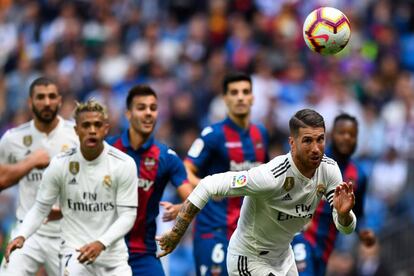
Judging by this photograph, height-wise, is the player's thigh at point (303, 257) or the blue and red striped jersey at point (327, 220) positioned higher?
the blue and red striped jersey at point (327, 220)

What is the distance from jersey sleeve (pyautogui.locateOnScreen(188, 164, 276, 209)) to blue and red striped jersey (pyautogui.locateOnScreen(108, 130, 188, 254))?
6.68 ft

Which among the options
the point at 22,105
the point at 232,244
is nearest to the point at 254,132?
the point at 232,244

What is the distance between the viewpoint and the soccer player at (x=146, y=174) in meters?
11.9

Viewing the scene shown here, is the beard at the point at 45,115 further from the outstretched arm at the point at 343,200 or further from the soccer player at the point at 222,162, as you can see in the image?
the outstretched arm at the point at 343,200

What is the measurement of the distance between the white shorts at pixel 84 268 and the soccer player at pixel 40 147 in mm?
939

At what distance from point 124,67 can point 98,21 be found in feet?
6.15

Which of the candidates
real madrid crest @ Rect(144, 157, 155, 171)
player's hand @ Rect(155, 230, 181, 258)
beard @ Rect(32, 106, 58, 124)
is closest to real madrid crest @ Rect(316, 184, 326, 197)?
player's hand @ Rect(155, 230, 181, 258)

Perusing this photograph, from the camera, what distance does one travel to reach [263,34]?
2214 cm

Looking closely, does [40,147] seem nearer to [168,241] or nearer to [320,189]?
[168,241]

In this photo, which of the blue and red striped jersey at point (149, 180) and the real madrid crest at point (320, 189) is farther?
the blue and red striped jersey at point (149, 180)

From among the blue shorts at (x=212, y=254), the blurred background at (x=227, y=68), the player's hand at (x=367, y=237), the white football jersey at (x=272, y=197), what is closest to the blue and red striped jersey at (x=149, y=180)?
the blue shorts at (x=212, y=254)

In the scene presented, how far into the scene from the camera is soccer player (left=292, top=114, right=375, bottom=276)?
12.9 metres

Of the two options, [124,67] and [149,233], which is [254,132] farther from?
[124,67]

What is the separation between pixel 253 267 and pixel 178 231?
3.01 ft
